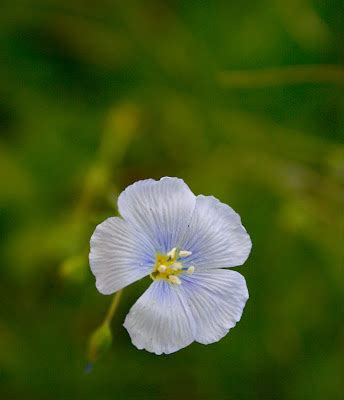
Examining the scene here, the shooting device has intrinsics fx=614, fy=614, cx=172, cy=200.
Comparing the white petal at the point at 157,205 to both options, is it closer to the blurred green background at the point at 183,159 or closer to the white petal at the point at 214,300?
the white petal at the point at 214,300

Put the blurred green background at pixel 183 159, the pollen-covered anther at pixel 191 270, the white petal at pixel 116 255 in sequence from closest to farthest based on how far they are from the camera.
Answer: the white petal at pixel 116 255 → the pollen-covered anther at pixel 191 270 → the blurred green background at pixel 183 159

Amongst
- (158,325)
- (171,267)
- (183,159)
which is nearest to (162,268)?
(171,267)

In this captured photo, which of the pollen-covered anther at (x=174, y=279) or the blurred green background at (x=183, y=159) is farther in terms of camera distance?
the blurred green background at (x=183, y=159)

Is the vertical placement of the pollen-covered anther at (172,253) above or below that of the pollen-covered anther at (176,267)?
above

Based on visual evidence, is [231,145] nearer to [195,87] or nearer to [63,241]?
[195,87]

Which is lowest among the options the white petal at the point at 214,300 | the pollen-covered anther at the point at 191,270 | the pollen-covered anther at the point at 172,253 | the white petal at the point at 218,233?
the white petal at the point at 214,300

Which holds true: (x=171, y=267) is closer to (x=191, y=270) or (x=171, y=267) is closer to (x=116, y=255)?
(x=191, y=270)

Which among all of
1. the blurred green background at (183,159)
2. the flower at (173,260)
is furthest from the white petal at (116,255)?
the blurred green background at (183,159)
